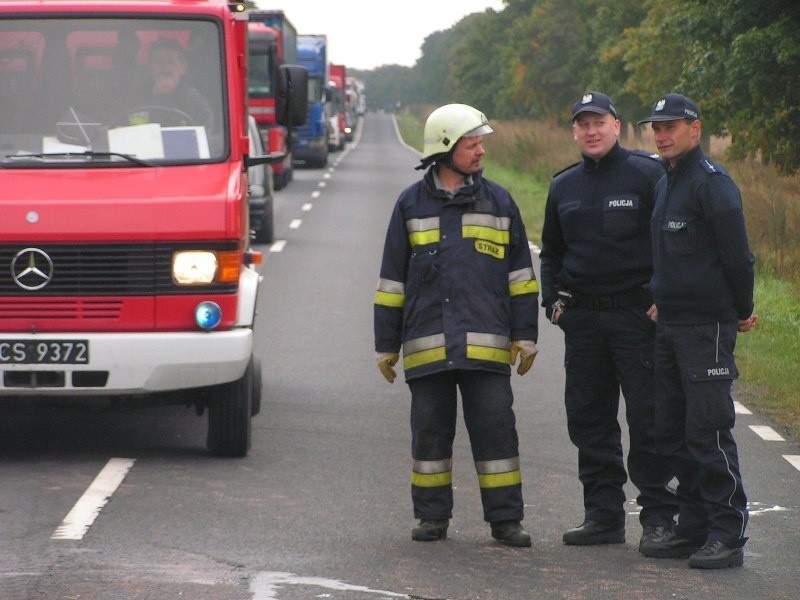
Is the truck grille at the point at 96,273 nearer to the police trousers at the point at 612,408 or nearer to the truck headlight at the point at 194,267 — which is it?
the truck headlight at the point at 194,267

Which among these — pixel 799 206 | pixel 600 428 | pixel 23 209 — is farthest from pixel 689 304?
pixel 799 206

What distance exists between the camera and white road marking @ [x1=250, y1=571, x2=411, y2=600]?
18.6 ft

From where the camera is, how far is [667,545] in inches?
254

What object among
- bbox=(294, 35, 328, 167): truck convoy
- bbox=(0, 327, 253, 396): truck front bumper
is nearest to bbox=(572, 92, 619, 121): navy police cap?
bbox=(0, 327, 253, 396): truck front bumper

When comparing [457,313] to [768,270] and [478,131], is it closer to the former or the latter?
[478,131]

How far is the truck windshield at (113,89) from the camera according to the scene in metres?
8.52

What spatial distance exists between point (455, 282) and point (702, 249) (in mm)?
962

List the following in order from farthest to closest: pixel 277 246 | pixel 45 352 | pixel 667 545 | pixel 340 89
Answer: pixel 340 89, pixel 277 246, pixel 45 352, pixel 667 545

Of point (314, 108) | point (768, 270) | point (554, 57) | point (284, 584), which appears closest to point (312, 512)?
point (284, 584)

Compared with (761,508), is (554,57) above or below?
below

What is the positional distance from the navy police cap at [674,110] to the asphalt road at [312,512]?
169 cm

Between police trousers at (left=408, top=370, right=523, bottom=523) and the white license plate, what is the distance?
188 centimetres

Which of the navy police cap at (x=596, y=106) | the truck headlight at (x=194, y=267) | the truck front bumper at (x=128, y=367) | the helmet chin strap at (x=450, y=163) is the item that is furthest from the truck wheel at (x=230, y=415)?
the navy police cap at (x=596, y=106)

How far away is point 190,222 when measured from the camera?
310 inches
